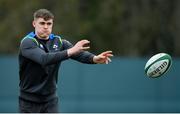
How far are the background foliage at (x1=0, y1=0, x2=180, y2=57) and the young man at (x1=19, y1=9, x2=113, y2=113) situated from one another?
58.5 feet

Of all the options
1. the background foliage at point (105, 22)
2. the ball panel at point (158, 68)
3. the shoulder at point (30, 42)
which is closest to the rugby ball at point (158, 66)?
the ball panel at point (158, 68)

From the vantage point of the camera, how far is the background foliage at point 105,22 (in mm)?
26969

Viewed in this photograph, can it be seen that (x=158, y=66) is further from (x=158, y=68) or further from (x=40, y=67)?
(x=40, y=67)

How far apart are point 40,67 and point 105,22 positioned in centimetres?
1974

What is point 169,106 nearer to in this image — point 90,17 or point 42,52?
point 90,17

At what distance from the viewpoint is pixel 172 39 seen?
26.5 m

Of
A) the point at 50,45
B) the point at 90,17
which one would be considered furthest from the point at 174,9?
the point at 50,45

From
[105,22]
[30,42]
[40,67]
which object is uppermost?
[105,22]

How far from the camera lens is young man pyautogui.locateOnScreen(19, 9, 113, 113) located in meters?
8.59

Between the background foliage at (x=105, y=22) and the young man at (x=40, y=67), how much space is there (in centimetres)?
1783

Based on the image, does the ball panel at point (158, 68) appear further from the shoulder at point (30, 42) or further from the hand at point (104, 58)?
the shoulder at point (30, 42)

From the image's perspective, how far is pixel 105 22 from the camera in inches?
1115

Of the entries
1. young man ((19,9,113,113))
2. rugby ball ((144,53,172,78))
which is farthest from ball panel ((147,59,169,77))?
young man ((19,9,113,113))

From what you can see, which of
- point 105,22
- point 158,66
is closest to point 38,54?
point 158,66
